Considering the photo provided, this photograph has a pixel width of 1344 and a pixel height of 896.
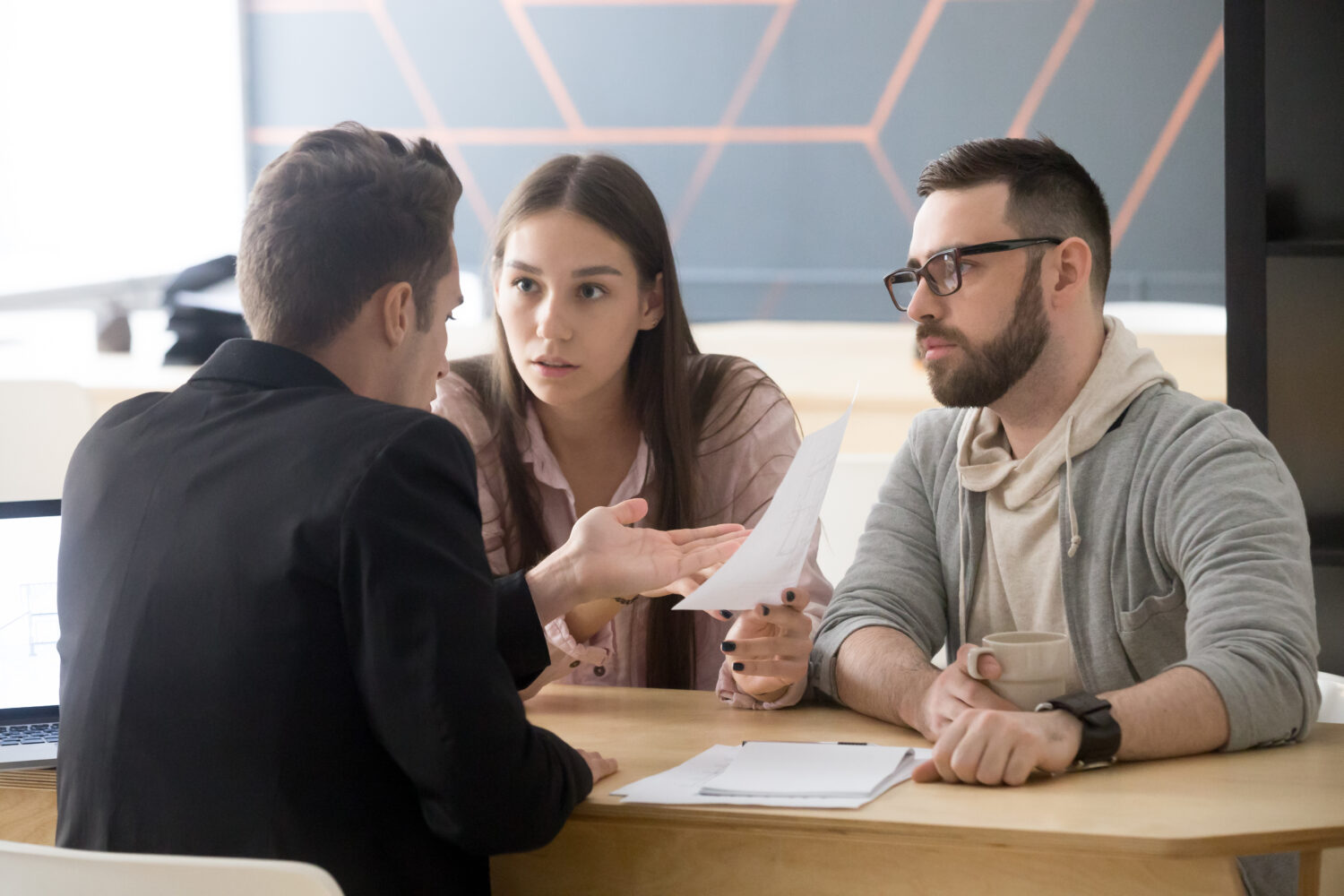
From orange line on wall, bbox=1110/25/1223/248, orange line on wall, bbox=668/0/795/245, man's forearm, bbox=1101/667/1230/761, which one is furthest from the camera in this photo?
orange line on wall, bbox=668/0/795/245

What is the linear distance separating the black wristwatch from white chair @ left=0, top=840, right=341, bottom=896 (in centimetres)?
72

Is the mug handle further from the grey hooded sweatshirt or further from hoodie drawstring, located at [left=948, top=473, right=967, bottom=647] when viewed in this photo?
hoodie drawstring, located at [left=948, top=473, right=967, bottom=647]

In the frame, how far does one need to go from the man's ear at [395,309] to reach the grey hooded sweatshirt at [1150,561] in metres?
0.68

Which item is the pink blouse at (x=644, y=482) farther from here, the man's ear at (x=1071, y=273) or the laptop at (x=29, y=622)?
the laptop at (x=29, y=622)

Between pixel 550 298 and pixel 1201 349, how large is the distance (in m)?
2.82

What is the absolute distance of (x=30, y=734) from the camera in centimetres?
160

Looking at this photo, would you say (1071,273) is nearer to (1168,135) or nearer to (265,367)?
(265,367)

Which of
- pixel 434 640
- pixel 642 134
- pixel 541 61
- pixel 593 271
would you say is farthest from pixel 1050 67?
pixel 434 640

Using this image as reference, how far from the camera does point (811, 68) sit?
20.0ft

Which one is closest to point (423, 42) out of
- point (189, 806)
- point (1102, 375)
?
point (1102, 375)

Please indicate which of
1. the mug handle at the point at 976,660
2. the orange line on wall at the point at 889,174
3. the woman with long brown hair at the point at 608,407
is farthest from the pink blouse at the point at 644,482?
the orange line on wall at the point at 889,174

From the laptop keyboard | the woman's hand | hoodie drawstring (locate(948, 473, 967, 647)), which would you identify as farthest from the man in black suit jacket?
hoodie drawstring (locate(948, 473, 967, 647))

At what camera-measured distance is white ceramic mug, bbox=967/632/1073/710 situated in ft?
4.38

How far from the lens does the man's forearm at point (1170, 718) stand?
127cm
